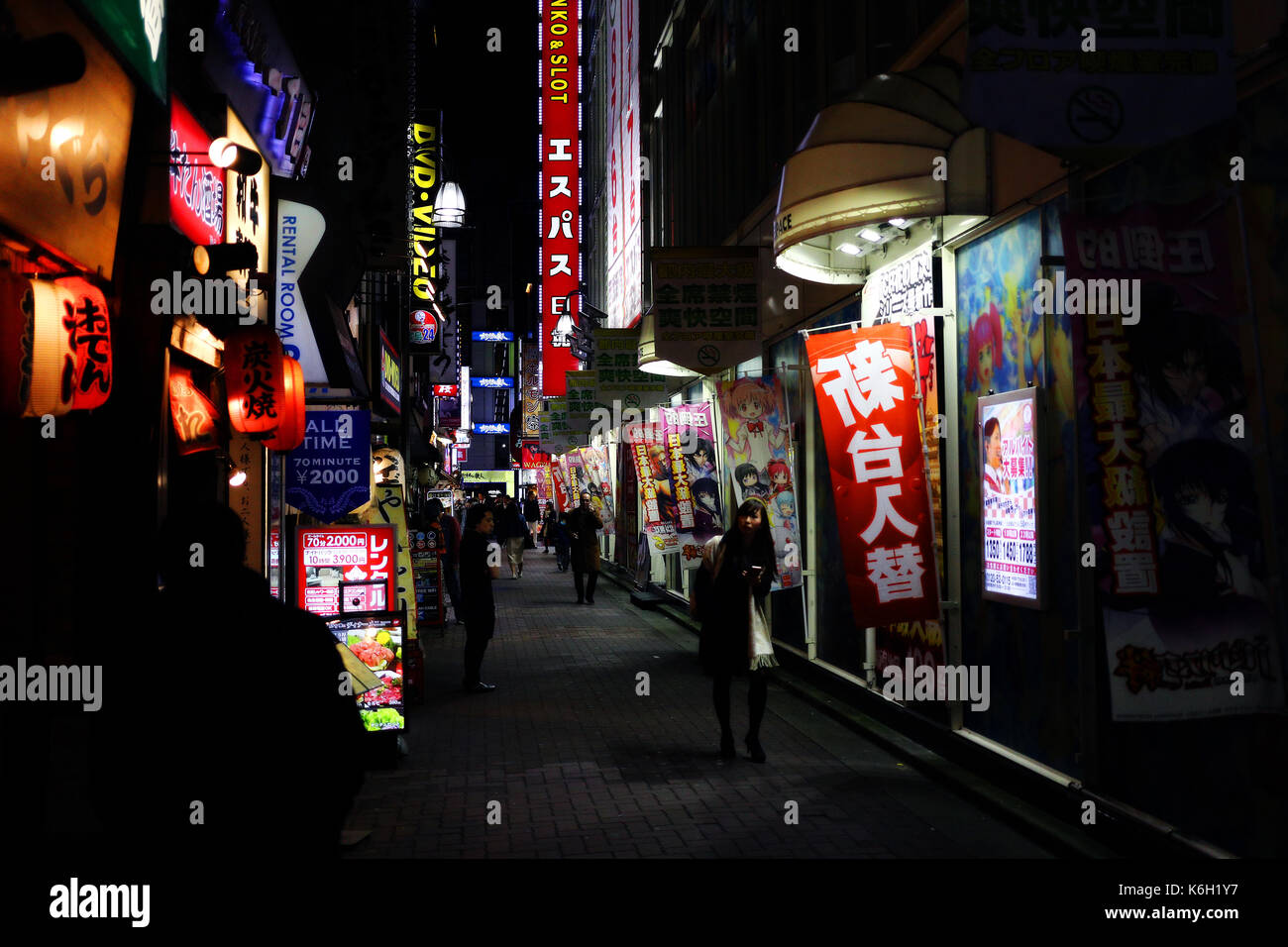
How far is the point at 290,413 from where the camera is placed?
32.6 ft

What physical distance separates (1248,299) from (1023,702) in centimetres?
384

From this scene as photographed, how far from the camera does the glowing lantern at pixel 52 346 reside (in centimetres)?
499

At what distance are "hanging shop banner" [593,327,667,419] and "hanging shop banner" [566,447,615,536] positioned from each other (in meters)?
5.58

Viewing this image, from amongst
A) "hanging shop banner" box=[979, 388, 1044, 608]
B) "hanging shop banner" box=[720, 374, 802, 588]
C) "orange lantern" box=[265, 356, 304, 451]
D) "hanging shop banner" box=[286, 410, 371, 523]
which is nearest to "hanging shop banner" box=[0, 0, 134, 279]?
"orange lantern" box=[265, 356, 304, 451]

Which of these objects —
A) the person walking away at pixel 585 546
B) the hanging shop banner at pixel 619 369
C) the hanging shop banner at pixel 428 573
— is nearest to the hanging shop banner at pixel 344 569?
the hanging shop banner at pixel 428 573

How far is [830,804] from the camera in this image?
8.24m

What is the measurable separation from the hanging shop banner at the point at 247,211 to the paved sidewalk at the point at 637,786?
448 cm

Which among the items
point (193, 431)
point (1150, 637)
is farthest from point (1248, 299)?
point (193, 431)

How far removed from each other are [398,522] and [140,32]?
761cm

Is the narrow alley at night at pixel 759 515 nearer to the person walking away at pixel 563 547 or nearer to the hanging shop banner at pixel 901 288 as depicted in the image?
the hanging shop banner at pixel 901 288

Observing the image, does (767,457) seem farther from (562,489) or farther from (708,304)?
(562,489)

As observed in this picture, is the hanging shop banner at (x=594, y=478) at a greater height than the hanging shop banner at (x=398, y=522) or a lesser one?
greater

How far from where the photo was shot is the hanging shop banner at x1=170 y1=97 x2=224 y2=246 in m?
8.87

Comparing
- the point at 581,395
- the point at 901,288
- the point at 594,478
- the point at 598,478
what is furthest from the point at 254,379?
the point at 594,478
